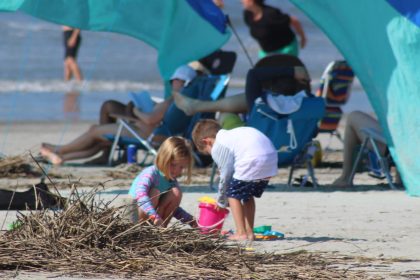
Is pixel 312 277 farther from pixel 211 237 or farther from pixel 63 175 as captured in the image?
pixel 63 175

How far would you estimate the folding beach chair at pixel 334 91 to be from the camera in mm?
11219

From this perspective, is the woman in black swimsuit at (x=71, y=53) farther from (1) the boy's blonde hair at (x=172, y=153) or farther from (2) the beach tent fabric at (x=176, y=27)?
(1) the boy's blonde hair at (x=172, y=153)

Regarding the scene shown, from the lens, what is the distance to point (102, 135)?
11.2 meters

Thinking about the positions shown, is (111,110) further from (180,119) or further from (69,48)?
(69,48)

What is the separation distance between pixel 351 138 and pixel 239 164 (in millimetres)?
3181

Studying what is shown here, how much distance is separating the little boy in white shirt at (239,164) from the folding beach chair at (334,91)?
4.28 metres

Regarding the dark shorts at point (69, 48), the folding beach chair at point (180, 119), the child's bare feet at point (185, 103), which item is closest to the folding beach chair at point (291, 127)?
the child's bare feet at point (185, 103)

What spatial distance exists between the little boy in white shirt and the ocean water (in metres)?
8.62

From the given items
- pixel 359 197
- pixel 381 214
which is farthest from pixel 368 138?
pixel 381 214

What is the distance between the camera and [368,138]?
959 cm

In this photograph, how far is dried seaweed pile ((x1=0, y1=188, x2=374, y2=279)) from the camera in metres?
5.57

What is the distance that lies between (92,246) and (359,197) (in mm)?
3539

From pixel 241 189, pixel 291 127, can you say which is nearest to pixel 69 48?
pixel 291 127

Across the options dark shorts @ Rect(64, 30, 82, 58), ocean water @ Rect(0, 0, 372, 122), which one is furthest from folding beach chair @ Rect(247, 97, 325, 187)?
dark shorts @ Rect(64, 30, 82, 58)
